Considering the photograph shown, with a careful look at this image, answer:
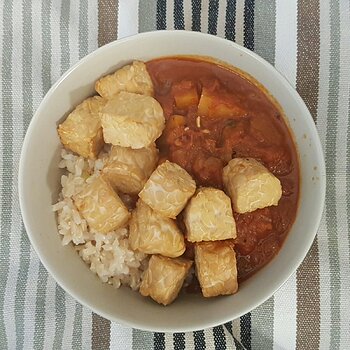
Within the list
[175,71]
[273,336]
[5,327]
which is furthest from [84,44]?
[273,336]

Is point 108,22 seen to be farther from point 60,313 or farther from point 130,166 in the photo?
point 60,313

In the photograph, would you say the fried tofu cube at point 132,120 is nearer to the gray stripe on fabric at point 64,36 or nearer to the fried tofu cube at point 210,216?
the fried tofu cube at point 210,216

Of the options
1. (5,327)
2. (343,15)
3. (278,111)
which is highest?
(343,15)

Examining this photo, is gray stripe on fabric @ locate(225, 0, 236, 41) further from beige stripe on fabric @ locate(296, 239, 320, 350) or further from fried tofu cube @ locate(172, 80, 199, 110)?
beige stripe on fabric @ locate(296, 239, 320, 350)

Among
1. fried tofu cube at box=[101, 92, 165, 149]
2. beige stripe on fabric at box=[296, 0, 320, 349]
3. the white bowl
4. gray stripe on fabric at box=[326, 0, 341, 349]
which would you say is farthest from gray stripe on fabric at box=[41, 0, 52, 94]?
gray stripe on fabric at box=[326, 0, 341, 349]

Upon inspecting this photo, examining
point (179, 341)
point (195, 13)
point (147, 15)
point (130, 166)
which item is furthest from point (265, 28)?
point (179, 341)

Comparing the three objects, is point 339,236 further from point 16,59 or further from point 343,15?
point 16,59

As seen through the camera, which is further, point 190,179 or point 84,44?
point 84,44
